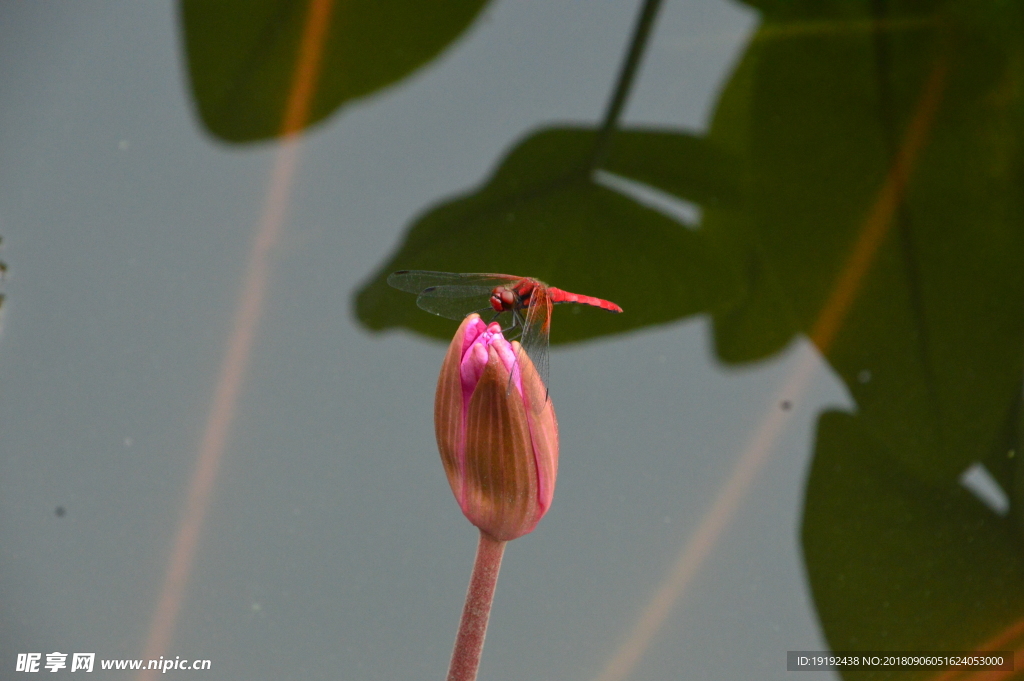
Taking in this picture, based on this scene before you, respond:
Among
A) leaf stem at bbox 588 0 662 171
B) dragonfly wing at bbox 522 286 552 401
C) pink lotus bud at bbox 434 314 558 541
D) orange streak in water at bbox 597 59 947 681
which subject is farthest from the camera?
leaf stem at bbox 588 0 662 171

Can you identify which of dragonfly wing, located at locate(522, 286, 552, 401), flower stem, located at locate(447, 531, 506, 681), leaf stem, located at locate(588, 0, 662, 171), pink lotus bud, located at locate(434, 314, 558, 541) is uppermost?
leaf stem, located at locate(588, 0, 662, 171)

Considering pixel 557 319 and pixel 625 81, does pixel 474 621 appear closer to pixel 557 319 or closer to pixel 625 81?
pixel 557 319

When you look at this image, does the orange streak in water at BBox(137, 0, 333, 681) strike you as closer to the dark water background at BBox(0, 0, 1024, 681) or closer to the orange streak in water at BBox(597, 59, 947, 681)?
the dark water background at BBox(0, 0, 1024, 681)

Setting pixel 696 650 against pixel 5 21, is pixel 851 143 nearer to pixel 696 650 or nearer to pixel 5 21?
pixel 696 650

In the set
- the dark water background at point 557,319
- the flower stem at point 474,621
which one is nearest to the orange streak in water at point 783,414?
the dark water background at point 557,319

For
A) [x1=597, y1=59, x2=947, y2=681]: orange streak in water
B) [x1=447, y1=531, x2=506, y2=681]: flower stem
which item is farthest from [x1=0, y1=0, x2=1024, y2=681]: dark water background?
[x1=447, y1=531, x2=506, y2=681]: flower stem

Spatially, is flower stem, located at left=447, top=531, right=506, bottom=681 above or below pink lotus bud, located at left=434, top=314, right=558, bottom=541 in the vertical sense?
below

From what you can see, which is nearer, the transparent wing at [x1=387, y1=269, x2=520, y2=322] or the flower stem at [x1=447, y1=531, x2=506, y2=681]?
the flower stem at [x1=447, y1=531, x2=506, y2=681]

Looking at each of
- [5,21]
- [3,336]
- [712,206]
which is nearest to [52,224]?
[3,336]
